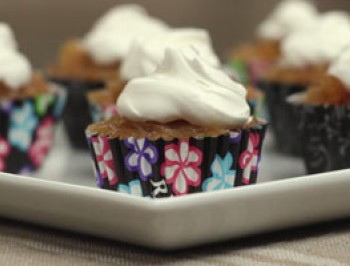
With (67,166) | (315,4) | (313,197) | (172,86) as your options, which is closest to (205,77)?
(172,86)

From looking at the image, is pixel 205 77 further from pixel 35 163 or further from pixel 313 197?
pixel 35 163

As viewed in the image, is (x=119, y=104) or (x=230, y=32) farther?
(x=230, y=32)

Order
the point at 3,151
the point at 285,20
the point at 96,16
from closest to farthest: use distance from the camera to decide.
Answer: the point at 3,151, the point at 285,20, the point at 96,16

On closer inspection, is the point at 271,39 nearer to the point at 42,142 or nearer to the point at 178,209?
the point at 42,142

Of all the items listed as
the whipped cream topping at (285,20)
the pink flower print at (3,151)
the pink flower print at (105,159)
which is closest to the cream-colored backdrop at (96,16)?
the whipped cream topping at (285,20)

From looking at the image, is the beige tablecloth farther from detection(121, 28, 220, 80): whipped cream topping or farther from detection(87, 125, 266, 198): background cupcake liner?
detection(121, 28, 220, 80): whipped cream topping

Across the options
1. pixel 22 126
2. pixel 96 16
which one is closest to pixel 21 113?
pixel 22 126
